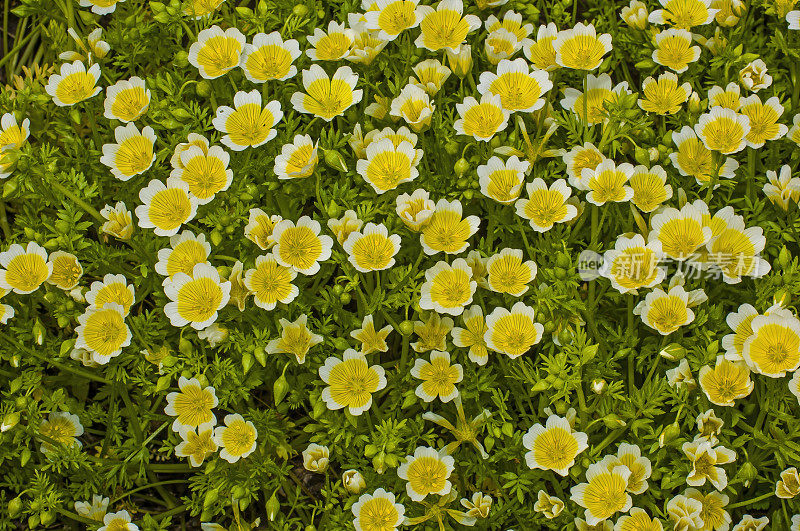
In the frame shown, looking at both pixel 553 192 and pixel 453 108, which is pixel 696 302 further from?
pixel 453 108

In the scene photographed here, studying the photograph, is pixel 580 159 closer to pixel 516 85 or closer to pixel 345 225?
pixel 516 85

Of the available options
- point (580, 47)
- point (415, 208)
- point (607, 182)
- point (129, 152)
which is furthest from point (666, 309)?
point (129, 152)

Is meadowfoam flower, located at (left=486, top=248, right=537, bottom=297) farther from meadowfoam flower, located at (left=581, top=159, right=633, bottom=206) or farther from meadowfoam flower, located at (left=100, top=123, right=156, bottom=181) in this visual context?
meadowfoam flower, located at (left=100, top=123, right=156, bottom=181)

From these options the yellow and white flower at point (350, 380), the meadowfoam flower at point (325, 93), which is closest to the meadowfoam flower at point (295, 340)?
the yellow and white flower at point (350, 380)

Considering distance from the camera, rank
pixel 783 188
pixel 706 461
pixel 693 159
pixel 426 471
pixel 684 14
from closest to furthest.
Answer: pixel 706 461 → pixel 426 471 → pixel 783 188 → pixel 693 159 → pixel 684 14

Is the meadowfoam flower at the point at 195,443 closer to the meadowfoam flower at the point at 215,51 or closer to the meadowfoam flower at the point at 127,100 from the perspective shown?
the meadowfoam flower at the point at 127,100

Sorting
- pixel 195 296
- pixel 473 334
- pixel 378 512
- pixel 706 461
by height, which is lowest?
pixel 378 512

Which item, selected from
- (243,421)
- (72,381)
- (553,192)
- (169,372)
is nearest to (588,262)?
(553,192)

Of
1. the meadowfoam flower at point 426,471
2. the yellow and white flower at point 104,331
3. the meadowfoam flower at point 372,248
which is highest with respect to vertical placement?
the meadowfoam flower at point 372,248
